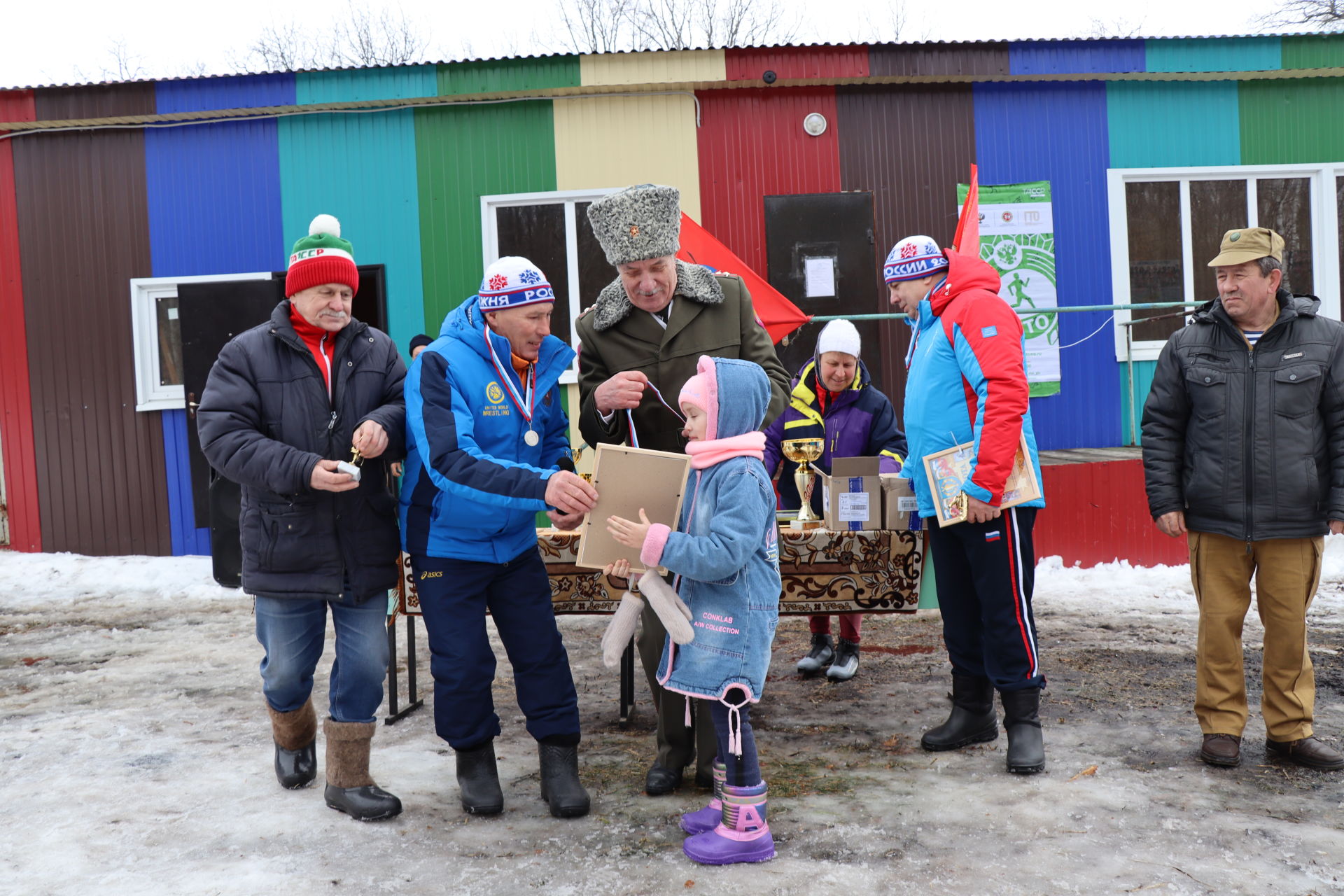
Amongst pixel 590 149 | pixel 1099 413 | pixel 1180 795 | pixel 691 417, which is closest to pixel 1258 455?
pixel 1180 795

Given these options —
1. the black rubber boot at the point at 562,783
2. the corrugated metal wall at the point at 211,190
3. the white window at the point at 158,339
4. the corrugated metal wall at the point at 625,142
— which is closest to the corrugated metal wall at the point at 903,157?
the corrugated metal wall at the point at 625,142

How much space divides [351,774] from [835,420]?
2930mm

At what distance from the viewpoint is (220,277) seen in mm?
8680

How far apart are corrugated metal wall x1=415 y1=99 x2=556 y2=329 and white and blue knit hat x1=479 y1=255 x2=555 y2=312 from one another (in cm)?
542

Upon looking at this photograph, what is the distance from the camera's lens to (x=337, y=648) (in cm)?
343

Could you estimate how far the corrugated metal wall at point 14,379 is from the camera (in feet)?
28.6

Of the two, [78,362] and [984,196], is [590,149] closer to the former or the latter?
[984,196]

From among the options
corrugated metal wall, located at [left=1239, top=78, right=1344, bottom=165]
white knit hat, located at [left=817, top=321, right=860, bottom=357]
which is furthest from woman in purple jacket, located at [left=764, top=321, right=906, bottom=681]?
corrugated metal wall, located at [left=1239, top=78, right=1344, bottom=165]

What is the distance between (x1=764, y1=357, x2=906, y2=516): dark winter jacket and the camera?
5.22 metres

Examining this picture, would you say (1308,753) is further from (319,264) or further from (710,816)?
(319,264)

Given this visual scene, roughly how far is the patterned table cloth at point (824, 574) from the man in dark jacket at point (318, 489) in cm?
73

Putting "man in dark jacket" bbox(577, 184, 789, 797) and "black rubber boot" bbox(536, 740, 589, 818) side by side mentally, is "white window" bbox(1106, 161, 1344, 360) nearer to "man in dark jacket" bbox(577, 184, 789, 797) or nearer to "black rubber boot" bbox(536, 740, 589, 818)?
"man in dark jacket" bbox(577, 184, 789, 797)

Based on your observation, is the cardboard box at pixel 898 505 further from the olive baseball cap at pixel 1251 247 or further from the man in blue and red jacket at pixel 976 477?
the olive baseball cap at pixel 1251 247

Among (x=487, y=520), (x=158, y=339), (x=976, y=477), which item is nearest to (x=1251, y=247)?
(x=976, y=477)
